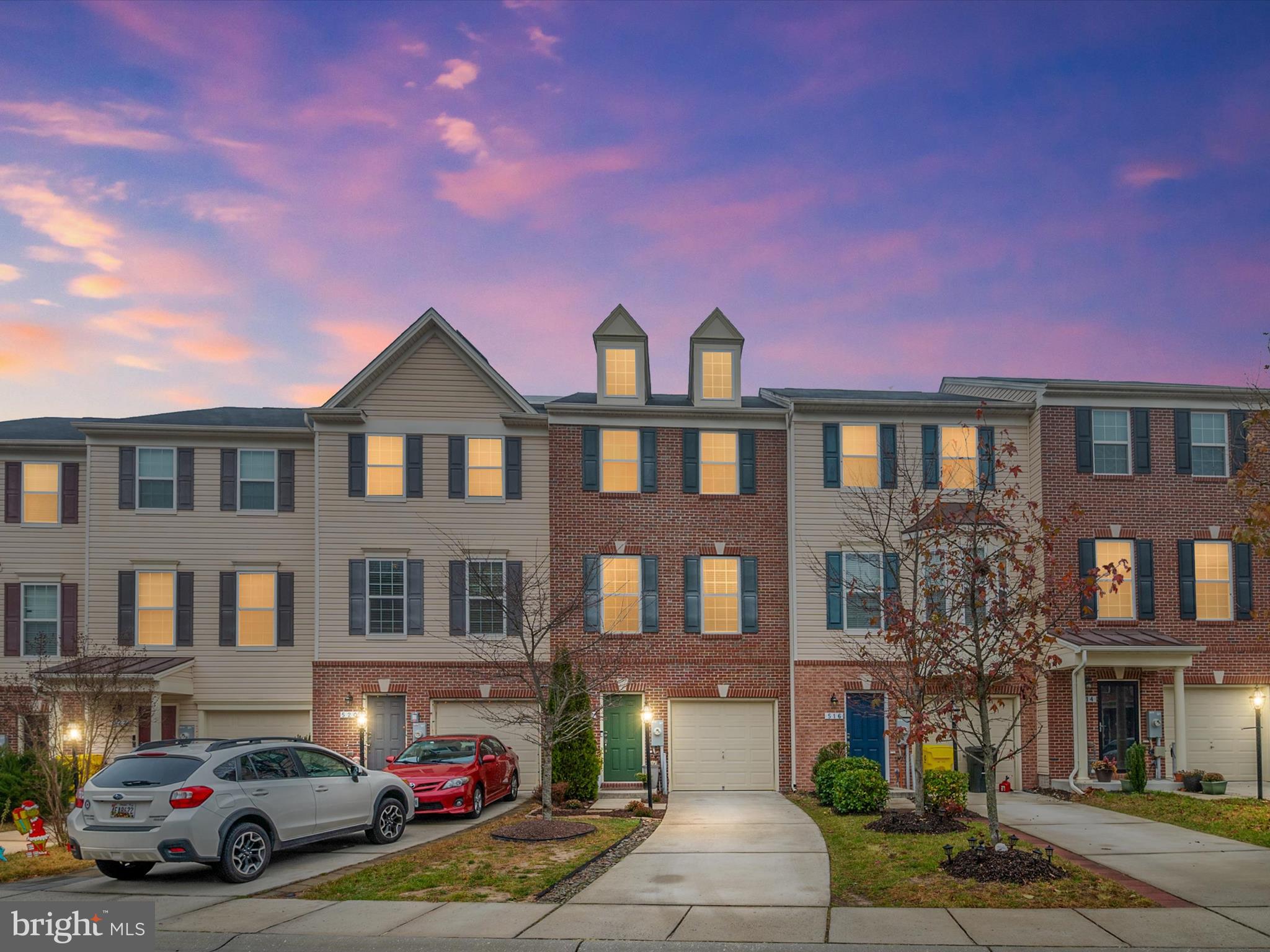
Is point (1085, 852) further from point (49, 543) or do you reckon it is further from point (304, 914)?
point (49, 543)

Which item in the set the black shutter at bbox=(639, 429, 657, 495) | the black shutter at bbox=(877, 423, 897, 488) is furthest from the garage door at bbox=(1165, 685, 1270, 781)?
the black shutter at bbox=(639, 429, 657, 495)

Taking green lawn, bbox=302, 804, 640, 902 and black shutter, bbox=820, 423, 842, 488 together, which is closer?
green lawn, bbox=302, 804, 640, 902

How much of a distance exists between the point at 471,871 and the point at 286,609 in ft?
45.1

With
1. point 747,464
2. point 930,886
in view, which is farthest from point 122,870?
point 747,464

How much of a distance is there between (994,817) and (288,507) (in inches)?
712

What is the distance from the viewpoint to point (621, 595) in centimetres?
2562

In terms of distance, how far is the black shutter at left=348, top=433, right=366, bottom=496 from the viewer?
25453 millimetres

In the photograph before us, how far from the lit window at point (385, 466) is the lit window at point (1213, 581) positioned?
18.5 m

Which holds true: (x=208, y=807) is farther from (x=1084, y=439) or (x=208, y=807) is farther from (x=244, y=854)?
(x=1084, y=439)

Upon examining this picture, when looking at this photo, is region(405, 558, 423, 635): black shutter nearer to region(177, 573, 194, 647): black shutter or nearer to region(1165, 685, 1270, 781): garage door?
region(177, 573, 194, 647): black shutter

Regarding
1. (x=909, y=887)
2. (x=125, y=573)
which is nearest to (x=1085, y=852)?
(x=909, y=887)

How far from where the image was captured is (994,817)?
13.1 meters

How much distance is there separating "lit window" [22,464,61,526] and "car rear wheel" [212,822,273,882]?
1605 centimetres
